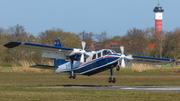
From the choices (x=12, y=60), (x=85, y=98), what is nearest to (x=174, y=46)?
(x=12, y=60)

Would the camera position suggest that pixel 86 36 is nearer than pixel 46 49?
No

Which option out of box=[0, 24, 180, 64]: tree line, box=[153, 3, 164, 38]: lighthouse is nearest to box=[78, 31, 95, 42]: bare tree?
box=[0, 24, 180, 64]: tree line

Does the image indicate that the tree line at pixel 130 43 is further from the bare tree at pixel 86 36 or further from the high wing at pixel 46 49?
the high wing at pixel 46 49

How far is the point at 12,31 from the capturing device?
86.8 meters

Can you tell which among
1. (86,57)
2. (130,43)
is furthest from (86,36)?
(86,57)

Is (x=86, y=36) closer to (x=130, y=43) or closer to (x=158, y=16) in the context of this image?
(x=130, y=43)

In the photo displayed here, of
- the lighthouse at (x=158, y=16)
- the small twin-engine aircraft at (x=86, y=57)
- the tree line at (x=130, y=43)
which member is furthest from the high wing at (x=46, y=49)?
the lighthouse at (x=158, y=16)

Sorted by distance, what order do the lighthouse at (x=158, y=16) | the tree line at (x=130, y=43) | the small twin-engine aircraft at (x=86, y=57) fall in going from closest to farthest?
the small twin-engine aircraft at (x=86, y=57) < the tree line at (x=130, y=43) < the lighthouse at (x=158, y=16)

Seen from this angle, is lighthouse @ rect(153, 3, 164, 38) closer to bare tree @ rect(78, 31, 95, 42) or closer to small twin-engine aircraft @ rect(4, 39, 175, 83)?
bare tree @ rect(78, 31, 95, 42)

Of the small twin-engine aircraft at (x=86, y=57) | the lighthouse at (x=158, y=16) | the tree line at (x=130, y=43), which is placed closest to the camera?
the small twin-engine aircraft at (x=86, y=57)

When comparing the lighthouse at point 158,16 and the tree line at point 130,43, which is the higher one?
the lighthouse at point 158,16

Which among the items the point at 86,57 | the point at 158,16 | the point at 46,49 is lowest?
the point at 86,57

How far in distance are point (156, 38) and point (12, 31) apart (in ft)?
141

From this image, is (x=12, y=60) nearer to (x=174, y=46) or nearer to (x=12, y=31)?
(x=12, y=31)
